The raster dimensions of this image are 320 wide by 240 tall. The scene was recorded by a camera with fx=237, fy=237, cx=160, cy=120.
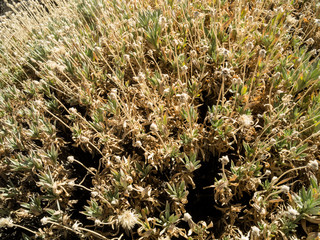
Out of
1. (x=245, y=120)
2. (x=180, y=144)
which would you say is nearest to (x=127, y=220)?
(x=180, y=144)

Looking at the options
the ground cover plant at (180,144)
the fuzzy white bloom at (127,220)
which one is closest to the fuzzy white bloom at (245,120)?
the ground cover plant at (180,144)

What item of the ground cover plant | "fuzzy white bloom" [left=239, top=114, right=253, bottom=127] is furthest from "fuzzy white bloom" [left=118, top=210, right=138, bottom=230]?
"fuzzy white bloom" [left=239, top=114, right=253, bottom=127]

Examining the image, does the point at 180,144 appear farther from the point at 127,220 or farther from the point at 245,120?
the point at 127,220

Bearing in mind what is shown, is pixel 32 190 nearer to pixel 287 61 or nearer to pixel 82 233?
pixel 82 233

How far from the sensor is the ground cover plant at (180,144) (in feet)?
6.01

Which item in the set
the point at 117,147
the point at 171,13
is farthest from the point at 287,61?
the point at 117,147

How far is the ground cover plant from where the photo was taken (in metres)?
1.83

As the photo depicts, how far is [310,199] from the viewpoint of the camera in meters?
1.62

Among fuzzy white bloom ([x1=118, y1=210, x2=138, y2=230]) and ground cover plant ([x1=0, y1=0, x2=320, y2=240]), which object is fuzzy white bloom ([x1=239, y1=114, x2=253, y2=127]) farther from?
fuzzy white bloom ([x1=118, y1=210, x2=138, y2=230])

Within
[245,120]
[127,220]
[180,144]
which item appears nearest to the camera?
[127,220]

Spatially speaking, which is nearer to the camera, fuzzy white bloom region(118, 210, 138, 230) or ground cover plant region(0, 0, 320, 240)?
fuzzy white bloom region(118, 210, 138, 230)

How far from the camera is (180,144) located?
204 centimetres

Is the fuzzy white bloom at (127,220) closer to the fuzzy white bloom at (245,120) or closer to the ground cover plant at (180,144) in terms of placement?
the ground cover plant at (180,144)

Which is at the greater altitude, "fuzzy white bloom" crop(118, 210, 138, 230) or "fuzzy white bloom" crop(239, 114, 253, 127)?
"fuzzy white bloom" crop(239, 114, 253, 127)
